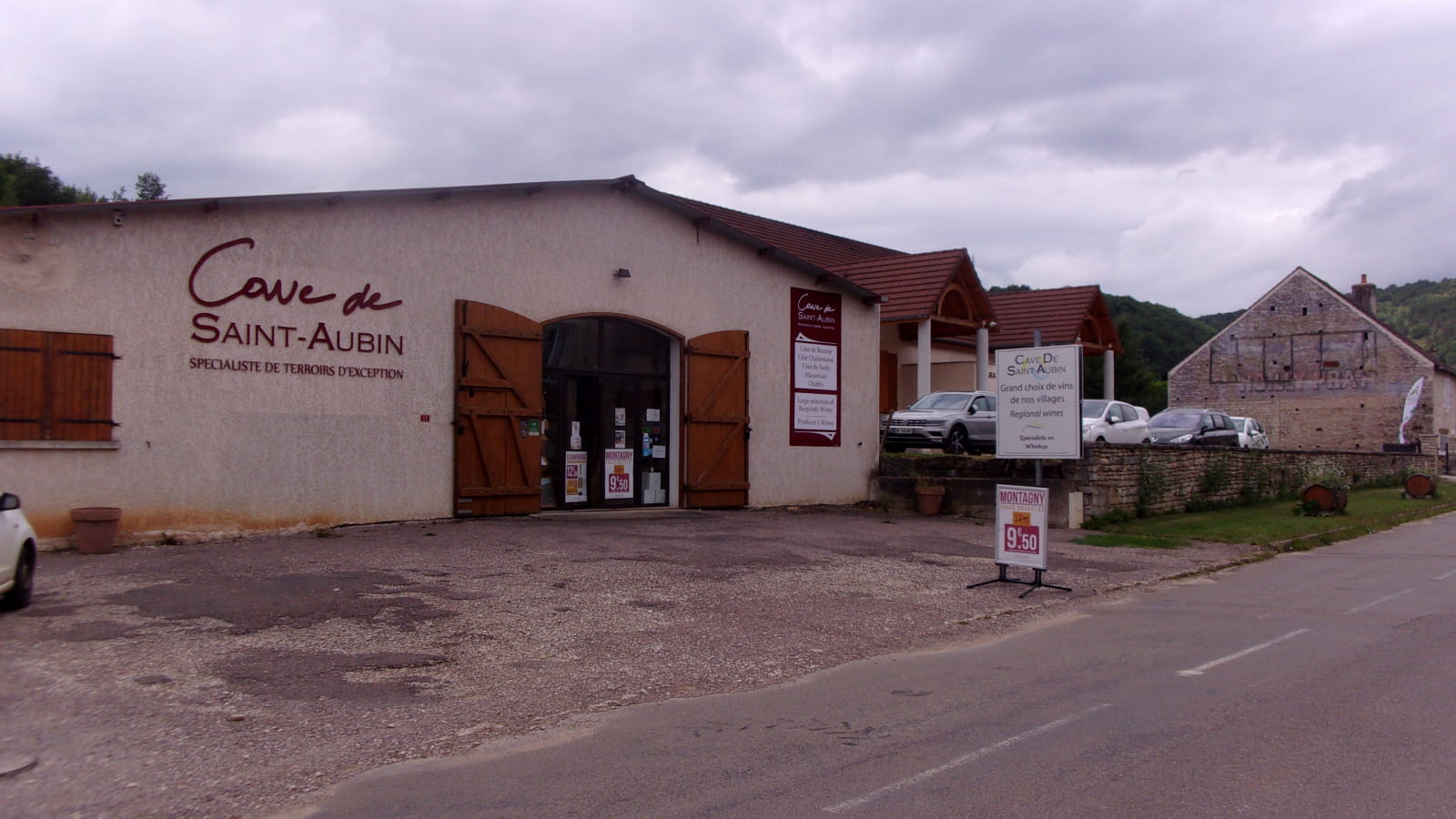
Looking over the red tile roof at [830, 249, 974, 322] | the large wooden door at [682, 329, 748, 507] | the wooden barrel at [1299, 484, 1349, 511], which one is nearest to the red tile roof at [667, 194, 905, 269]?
the red tile roof at [830, 249, 974, 322]

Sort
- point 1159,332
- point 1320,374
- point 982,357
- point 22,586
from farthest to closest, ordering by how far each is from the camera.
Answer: point 1159,332 < point 1320,374 < point 982,357 < point 22,586

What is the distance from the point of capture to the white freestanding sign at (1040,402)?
1347 cm

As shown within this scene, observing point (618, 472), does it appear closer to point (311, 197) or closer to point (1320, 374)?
point (311, 197)

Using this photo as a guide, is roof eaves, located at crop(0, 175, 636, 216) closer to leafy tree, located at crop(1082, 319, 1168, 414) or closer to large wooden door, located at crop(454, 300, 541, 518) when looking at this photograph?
large wooden door, located at crop(454, 300, 541, 518)

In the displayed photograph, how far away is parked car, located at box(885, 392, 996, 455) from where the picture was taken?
23.2 metres

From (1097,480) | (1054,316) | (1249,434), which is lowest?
(1097,480)

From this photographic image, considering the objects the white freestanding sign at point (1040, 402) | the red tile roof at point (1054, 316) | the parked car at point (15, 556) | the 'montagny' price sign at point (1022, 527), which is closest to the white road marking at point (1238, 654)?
the 'montagny' price sign at point (1022, 527)

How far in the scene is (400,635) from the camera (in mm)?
8977

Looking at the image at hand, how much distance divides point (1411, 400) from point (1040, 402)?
136 ft

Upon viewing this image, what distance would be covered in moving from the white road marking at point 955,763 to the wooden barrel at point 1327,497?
62.7ft

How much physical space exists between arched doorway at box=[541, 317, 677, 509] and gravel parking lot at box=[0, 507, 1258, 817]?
209 centimetres

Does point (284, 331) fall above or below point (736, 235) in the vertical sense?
below

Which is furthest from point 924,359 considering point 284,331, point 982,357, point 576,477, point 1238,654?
point 1238,654

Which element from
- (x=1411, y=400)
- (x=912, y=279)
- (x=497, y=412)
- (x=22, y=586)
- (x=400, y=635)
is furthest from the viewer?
(x=1411, y=400)
